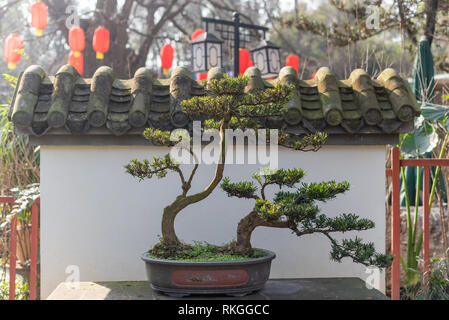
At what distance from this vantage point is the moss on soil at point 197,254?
103 inches

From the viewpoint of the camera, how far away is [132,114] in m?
3.00

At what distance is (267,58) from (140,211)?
3.74 m

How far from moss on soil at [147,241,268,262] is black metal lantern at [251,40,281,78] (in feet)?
12.9

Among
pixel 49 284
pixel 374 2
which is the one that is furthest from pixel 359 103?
pixel 374 2

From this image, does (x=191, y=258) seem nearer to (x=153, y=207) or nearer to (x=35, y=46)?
(x=153, y=207)

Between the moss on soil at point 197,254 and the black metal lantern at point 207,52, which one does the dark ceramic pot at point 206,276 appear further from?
the black metal lantern at point 207,52

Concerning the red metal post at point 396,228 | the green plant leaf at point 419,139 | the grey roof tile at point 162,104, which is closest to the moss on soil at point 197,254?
the grey roof tile at point 162,104

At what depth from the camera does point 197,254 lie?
8.83ft

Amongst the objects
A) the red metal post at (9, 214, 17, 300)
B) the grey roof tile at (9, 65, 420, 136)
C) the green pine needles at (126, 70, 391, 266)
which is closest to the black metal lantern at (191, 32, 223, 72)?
the grey roof tile at (9, 65, 420, 136)

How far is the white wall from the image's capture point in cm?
313

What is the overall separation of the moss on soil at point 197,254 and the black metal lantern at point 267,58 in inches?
155

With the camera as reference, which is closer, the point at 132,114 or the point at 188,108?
the point at 188,108

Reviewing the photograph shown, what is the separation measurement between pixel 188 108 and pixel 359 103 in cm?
119
